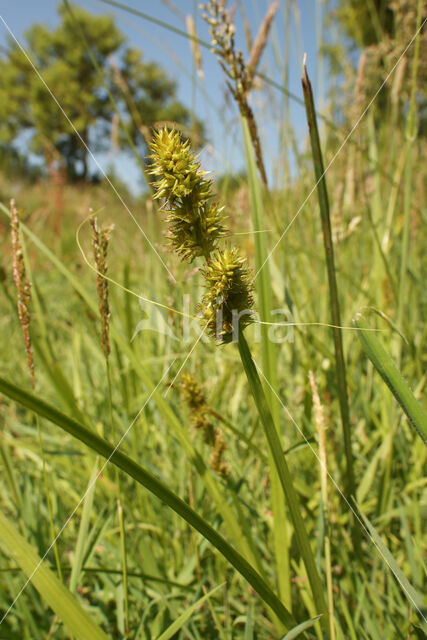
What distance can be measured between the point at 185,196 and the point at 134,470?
164 mm

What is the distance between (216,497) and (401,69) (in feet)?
3.63

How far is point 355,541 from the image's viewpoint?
489 mm

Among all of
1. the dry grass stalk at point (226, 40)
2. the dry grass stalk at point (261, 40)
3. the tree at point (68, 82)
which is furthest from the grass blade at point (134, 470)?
the tree at point (68, 82)

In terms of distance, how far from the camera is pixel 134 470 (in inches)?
9.6

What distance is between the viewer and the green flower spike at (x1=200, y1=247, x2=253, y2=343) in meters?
0.24

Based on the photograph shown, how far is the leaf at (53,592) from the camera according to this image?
0.86 feet

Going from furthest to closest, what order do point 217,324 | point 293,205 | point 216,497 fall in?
point 293,205, point 216,497, point 217,324

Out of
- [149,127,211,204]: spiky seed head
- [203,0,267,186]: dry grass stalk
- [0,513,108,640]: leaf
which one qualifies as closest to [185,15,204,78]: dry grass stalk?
[203,0,267,186]: dry grass stalk

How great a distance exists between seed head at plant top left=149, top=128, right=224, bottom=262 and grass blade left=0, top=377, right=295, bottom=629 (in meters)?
0.12

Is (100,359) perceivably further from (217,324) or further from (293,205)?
(217,324)

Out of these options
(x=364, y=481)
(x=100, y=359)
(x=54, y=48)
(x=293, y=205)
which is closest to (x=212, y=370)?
(x=100, y=359)

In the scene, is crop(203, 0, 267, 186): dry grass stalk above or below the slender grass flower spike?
above

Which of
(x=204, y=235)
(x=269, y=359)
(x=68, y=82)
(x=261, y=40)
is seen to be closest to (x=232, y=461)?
(x=269, y=359)

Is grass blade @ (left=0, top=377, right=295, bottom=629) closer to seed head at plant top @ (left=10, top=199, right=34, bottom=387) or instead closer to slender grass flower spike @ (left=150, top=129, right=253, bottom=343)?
slender grass flower spike @ (left=150, top=129, right=253, bottom=343)
